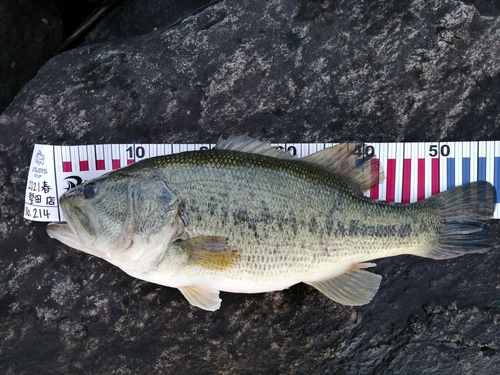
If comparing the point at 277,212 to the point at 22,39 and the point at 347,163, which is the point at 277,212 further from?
the point at 22,39

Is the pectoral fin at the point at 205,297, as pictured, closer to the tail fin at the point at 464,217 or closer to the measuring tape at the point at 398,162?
the measuring tape at the point at 398,162

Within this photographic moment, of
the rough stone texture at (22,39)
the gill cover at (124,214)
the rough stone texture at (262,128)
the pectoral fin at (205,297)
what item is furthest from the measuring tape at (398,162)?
the rough stone texture at (22,39)

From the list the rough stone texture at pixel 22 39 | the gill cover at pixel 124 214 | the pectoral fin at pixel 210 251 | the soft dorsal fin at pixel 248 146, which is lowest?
the pectoral fin at pixel 210 251

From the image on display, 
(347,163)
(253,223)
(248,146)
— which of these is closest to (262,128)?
(248,146)

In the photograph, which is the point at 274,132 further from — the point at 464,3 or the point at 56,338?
the point at 56,338

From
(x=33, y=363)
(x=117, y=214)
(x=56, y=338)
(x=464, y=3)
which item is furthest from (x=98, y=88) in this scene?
(x=464, y=3)
